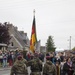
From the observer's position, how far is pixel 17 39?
9306 cm

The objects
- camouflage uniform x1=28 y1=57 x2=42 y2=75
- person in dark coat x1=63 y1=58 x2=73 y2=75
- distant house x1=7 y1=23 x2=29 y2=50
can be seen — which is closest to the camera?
camouflage uniform x1=28 y1=57 x2=42 y2=75

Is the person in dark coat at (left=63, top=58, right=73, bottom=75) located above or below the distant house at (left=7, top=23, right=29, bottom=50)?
below

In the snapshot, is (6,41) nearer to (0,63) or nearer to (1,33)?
(1,33)

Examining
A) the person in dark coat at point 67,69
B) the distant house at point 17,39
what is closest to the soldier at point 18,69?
the person in dark coat at point 67,69

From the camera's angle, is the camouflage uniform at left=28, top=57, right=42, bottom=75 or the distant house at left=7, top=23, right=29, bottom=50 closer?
the camouflage uniform at left=28, top=57, right=42, bottom=75

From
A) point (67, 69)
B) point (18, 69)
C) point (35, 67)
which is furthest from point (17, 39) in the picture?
point (18, 69)

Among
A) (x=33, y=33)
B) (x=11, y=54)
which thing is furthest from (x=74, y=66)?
(x=11, y=54)

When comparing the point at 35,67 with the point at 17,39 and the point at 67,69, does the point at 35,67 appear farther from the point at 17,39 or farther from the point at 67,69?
the point at 17,39

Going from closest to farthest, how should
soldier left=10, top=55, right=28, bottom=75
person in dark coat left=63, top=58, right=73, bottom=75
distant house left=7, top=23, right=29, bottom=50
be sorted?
soldier left=10, top=55, right=28, bottom=75
person in dark coat left=63, top=58, right=73, bottom=75
distant house left=7, top=23, right=29, bottom=50

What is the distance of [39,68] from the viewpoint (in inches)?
585

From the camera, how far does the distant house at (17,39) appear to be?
290 feet

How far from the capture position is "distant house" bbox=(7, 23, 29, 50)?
290 ft

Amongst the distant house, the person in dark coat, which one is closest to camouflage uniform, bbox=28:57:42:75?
the person in dark coat

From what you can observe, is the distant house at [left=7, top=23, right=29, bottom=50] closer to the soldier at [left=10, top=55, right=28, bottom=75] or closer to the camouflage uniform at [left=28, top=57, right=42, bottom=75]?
the camouflage uniform at [left=28, top=57, right=42, bottom=75]
